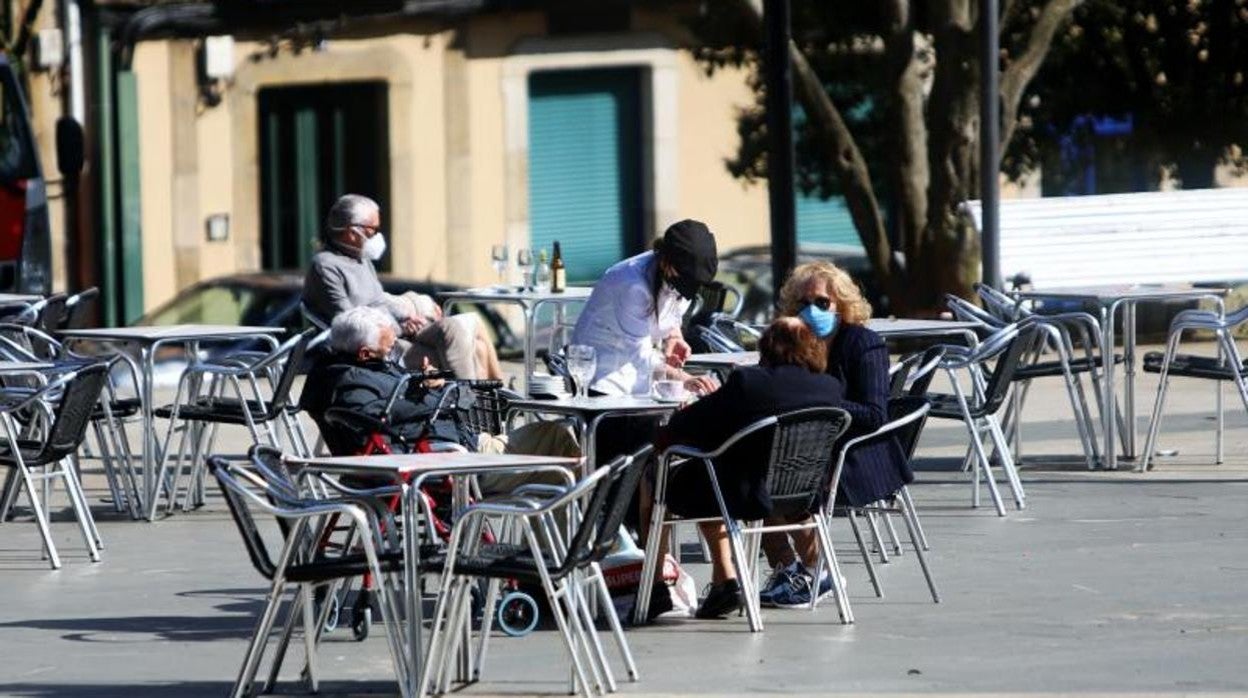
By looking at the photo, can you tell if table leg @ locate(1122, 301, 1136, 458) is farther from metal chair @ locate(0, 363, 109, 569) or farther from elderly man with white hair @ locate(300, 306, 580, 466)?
metal chair @ locate(0, 363, 109, 569)

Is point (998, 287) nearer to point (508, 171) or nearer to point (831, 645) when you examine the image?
point (831, 645)

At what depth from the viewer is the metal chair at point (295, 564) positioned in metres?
8.34

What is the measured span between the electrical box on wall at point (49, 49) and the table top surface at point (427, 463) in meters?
21.4

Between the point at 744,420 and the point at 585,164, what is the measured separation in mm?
22055

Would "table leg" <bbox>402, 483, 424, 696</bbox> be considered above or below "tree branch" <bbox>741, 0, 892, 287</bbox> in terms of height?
below

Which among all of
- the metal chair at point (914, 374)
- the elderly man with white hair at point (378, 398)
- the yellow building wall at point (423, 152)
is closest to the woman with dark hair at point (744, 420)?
the elderly man with white hair at point (378, 398)

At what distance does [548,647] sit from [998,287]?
28.9 ft

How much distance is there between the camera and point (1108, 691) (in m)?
8.54

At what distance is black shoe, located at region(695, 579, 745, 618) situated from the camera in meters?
10.0

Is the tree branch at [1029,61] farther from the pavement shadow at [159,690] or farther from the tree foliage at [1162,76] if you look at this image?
the pavement shadow at [159,690]

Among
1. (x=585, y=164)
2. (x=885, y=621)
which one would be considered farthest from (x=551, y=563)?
(x=585, y=164)

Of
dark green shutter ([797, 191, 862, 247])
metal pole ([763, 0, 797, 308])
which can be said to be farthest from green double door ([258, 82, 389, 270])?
metal pole ([763, 0, 797, 308])

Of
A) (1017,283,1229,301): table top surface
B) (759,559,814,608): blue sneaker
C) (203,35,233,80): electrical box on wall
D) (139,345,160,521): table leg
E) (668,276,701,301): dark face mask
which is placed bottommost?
(759,559,814,608): blue sneaker

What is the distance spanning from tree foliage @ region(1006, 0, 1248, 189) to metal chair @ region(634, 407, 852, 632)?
52.8 ft
